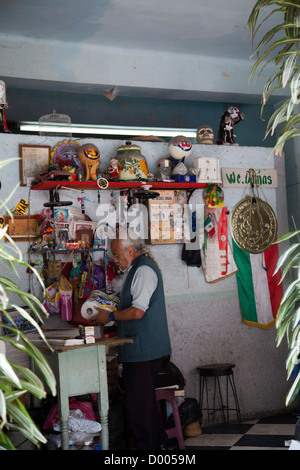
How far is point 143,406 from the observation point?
4.91 metres

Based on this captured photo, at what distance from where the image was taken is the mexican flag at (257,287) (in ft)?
21.3

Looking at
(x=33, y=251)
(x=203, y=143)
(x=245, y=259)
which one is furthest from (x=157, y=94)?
(x=33, y=251)

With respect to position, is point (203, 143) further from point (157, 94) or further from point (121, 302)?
point (121, 302)

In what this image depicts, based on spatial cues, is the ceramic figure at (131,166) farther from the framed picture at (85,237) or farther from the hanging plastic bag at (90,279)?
the hanging plastic bag at (90,279)

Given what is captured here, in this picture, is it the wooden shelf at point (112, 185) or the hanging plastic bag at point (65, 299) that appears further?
the hanging plastic bag at point (65, 299)

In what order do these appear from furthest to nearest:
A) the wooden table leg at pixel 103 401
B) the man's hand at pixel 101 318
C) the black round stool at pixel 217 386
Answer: the black round stool at pixel 217 386 → the man's hand at pixel 101 318 → the wooden table leg at pixel 103 401

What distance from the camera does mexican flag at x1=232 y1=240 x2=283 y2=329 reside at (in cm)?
648

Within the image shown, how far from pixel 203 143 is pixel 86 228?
5.43 ft

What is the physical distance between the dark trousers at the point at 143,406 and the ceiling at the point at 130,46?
3.12 metres

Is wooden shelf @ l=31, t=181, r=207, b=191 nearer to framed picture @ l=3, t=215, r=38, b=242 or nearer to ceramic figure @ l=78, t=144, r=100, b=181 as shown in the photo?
ceramic figure @ l=78, t=144, r=100, b=181

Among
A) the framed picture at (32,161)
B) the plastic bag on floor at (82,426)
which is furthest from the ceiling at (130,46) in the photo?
the plastic bag on floor at (82,426)

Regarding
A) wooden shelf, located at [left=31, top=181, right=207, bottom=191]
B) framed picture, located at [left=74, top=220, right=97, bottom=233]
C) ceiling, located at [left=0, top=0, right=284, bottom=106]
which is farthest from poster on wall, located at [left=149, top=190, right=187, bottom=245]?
ceiling, located at [left=0, top=0, right=284, bottom=106]

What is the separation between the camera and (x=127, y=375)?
4992 millimetres

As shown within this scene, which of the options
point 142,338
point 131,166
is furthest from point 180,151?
point 142,338
